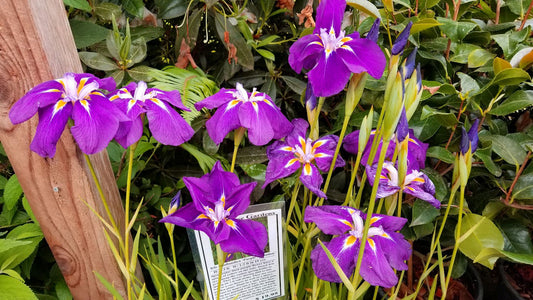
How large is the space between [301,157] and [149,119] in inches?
11.2

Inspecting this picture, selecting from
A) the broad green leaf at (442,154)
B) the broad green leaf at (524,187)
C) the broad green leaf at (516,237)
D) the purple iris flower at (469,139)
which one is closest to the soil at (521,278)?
the broad green leaf at (516,237)

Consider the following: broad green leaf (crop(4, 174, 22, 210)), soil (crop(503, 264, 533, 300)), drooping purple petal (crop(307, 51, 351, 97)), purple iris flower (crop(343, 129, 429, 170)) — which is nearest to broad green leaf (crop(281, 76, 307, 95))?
purple iris flower (crop(343, 129, 429, 170))

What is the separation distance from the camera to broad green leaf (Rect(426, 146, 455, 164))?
0.87 metres

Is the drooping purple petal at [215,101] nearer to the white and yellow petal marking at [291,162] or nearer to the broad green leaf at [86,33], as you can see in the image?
the white and yellow petal marking at [291,162]

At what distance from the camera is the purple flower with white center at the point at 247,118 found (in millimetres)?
670

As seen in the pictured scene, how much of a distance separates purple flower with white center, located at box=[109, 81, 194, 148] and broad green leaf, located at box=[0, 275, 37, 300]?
1.21 feet

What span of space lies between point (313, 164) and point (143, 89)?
342 millimetres

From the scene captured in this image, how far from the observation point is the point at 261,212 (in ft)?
2.48

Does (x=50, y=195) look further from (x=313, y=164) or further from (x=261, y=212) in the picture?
(x=313, y=164)

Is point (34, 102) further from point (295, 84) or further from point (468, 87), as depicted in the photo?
point (468, 87)

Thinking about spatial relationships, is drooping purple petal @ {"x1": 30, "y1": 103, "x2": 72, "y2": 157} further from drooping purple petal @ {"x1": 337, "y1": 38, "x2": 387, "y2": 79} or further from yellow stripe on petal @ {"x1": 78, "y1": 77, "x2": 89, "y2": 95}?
drooping purple petal @ {"x1": 337, "y1": 38, "x2": 387, "y2": 79}

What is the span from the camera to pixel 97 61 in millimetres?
945

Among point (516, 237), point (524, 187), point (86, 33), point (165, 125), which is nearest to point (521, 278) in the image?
point (516, 237)

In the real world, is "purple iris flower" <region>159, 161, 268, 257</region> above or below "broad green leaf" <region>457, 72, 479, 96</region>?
below
